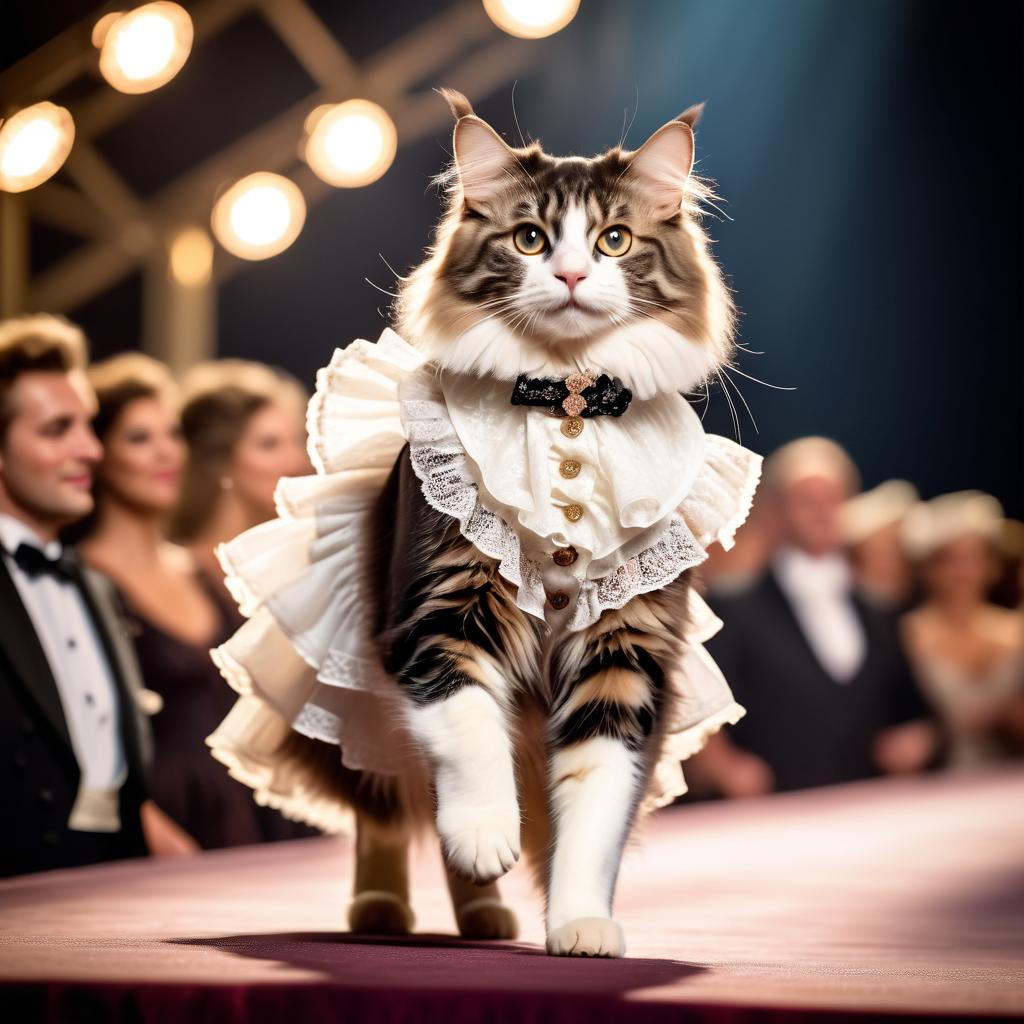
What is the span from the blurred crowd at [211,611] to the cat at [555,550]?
49.7 inches

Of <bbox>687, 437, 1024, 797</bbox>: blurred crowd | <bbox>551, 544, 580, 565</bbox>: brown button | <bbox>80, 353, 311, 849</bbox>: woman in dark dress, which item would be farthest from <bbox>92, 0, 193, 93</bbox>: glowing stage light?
<bbox>687, 437, 1024, 797</bbox>: blurred crowd

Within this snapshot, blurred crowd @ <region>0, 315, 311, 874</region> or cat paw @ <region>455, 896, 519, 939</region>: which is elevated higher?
blurred crowd @ <region>0, 315, 311, 874</region>

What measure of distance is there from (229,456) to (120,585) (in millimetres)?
507

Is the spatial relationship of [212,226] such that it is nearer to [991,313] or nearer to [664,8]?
[664,8]

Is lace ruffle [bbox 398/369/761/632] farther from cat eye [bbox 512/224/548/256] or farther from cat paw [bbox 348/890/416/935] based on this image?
cat paw [bbox 348/890/416/935]

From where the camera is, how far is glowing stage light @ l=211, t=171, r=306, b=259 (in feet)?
12.6

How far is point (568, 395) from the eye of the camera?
1711 mm

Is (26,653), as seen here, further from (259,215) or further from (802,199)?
(802,199)

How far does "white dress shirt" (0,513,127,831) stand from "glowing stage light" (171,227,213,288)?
135 centimetres

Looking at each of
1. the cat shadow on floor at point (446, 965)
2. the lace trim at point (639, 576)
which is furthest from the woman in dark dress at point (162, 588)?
the lace trim at point (639, 576)

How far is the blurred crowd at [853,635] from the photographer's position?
4613mm

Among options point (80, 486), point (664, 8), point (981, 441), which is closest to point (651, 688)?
point (80, 486)

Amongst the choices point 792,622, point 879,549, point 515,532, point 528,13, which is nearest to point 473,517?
point 515,532

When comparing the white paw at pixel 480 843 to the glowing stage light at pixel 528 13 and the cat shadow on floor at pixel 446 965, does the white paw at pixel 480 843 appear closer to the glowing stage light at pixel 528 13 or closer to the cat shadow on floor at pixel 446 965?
the cat shadow on floor at pixel 446 965
